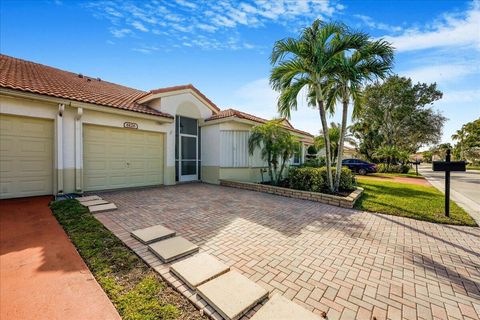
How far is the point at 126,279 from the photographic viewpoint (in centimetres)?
282

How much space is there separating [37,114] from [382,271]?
10.7 metres

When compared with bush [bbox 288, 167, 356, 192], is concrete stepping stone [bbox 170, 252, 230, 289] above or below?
below

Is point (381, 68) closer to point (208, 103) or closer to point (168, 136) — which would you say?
point (208, 103)

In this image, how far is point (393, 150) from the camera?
2267 cm

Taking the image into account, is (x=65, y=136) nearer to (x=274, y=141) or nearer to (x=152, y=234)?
(x=152, y=234)

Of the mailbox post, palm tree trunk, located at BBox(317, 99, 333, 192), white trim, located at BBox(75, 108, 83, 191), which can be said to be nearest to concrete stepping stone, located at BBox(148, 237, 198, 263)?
white trim, located at BBox(75, 108, 83, 191)

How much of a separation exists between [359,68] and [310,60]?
196 centimetres

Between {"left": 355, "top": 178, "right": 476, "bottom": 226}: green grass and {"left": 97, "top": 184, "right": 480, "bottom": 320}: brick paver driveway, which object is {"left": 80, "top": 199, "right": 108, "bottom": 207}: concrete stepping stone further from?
{"left": 355, "top": 178, "right": 476, "bottom": 226}: green grass

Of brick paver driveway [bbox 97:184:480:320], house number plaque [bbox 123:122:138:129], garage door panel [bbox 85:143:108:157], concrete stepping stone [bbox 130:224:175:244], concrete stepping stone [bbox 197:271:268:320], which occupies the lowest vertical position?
brick paver driveway [bbox 97:184:480:320]

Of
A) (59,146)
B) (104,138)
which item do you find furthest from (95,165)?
(59,146)

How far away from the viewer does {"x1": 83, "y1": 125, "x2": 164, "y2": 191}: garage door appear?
26.7 feet

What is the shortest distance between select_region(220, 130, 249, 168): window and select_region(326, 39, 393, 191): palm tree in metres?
5.21

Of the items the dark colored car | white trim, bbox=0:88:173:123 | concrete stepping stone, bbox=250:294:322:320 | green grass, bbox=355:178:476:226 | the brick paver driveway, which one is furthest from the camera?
the dark colored car

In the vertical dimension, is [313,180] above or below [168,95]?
below
